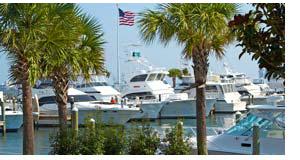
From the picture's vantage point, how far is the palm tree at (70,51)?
29.4 feet

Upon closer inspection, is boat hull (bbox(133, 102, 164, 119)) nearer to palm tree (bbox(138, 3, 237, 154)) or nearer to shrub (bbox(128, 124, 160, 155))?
palm tree (bbox(138, 3, 237, 154))

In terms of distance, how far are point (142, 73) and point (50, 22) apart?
36.9 metres

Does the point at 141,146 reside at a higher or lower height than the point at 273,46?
lower

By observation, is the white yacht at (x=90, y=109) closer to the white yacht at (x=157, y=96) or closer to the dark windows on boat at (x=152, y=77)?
the white yacht at (x=157, y=96)

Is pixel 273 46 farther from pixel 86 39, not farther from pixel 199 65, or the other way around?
pixel 86 39

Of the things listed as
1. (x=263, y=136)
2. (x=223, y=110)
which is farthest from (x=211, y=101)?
(x=263, y=136)

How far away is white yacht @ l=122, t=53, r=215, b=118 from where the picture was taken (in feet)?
133

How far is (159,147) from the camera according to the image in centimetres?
828

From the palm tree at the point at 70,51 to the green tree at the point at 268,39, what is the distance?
18.0ft

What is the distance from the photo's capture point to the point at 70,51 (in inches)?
385

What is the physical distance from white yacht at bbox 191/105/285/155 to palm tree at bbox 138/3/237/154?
8.93 feet

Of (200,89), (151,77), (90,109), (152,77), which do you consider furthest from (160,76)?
(200,89)

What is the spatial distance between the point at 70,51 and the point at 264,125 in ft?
17.7

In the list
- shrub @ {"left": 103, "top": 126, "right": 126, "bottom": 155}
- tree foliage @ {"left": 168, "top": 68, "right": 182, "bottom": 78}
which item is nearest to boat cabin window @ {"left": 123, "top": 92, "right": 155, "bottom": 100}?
tree foliage @ {"left": 168, "top": 68, "right": 182, "bottom": 78}
